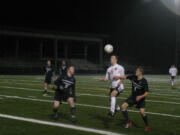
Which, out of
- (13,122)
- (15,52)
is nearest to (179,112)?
(13,122)

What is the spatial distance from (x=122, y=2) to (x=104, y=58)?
1142cm

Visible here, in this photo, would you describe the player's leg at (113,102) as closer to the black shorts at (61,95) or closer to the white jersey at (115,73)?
the white jersey at (115,73)

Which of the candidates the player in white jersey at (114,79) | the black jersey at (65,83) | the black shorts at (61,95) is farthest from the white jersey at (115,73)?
the black shorts at (61,95)

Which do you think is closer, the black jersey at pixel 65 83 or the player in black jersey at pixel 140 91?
the player in black jersey at pixel 140 91

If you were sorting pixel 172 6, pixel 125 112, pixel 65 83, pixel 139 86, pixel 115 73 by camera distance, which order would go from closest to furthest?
pixel 139 86 → pixel 125 112 → pixel 65 83 → pixel 115 73 → pixel 172 6

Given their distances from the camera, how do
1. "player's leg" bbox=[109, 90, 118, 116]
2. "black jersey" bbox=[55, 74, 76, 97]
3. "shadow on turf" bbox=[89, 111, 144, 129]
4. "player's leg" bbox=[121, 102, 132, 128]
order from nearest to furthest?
"player's leg" bbox=[121, 102, 132, 128], "shadow on turf" bbox=[89, 111, 144, 129], "black jersey" bbox=[55, 74, 76, 97], "player's leg" bbox=[109, 90, 118, 116]

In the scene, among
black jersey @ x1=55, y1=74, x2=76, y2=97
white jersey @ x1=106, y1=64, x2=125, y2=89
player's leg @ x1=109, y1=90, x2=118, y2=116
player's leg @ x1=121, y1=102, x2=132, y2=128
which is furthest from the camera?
white jersey @ x1=106, y1=64, x2=125, y2=89

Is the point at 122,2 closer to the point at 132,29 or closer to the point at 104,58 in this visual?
the point at 132,29

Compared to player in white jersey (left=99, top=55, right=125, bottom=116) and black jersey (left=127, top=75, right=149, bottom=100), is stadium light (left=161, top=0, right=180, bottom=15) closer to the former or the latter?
player in white jersey (left=99, top=55, right=125, bottom=116)

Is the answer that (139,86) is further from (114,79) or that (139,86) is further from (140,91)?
(114,79)

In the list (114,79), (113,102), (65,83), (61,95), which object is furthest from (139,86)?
(61,95)

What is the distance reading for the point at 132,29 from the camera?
57.7 m

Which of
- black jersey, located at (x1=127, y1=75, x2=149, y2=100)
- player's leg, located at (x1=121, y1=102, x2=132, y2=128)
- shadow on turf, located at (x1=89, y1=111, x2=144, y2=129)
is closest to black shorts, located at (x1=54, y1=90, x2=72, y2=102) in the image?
shadow on turf, located at (x1=89, y1=111, x2=144, y2=129)

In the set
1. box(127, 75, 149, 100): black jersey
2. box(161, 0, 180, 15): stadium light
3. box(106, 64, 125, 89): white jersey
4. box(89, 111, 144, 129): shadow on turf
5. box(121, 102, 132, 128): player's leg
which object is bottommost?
box(89, 111, 144, 129): shadow on turf
